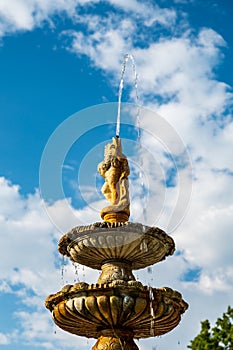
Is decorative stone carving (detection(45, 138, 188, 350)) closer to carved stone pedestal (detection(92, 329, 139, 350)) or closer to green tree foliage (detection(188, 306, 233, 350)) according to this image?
carved stone pedestal (detection(92, 329, 139, 350))

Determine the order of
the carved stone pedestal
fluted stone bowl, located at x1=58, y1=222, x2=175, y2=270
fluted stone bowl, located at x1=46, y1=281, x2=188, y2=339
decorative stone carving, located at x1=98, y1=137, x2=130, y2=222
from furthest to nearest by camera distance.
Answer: decorative stone carving, located at x1=98, y1=137, x2=130, y2=222 → fluted stone bowl, located at x1=58, y1=222, x2=175, y2=270 → the carved stone pedestal → fluted stone bowl, located at x1=46, y1=281, x2=188, y2=339

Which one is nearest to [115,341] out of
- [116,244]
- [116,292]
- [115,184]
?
[116,292]

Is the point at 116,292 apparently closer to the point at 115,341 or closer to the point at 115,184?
the point at 115,341

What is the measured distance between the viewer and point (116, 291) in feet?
40.6

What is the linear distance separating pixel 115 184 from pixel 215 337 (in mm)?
8067

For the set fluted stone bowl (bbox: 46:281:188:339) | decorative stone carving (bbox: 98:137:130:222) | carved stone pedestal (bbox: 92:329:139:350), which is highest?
decorative stone carving (bbox: 98:137:130:222)

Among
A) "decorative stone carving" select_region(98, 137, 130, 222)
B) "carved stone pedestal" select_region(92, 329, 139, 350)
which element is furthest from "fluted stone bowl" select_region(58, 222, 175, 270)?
"carved stone pedestal" select_region(92, 329, 139, 350)

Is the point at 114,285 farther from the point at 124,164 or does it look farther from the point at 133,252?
the point at 124,164

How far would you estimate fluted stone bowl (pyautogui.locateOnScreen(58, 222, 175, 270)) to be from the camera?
1318cm

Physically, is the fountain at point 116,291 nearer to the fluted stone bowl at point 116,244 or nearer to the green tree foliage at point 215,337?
the fluted stone bowl at point 116,244

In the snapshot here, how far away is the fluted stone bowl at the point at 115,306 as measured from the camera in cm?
1238

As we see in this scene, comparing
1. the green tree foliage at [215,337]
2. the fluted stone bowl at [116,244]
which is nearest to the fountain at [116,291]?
the fluted stone bowl at [116,244]

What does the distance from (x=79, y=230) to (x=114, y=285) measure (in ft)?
5.36

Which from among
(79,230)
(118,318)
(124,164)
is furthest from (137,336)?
(124,164)
